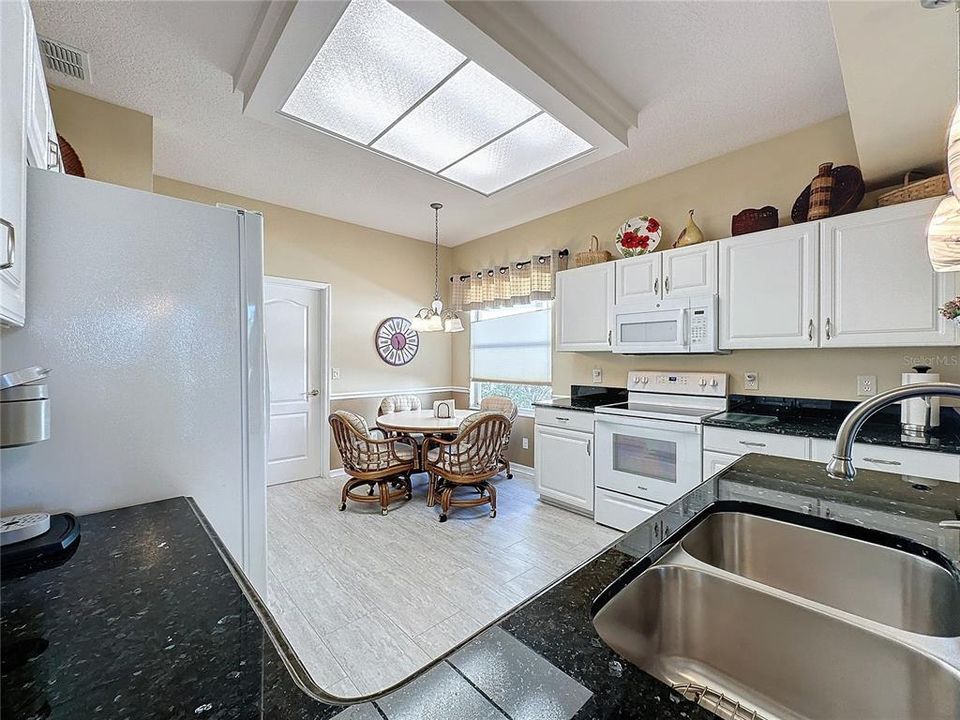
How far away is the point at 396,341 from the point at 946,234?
4599mm

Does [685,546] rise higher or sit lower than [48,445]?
lower

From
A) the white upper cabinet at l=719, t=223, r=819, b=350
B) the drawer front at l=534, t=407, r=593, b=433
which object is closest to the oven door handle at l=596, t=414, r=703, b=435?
the drawer front at l=534, t=407, r=593, b=433

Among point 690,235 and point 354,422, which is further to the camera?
point 354,422

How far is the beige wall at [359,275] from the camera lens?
13.9ft

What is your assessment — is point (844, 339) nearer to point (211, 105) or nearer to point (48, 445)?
point (48, 445)

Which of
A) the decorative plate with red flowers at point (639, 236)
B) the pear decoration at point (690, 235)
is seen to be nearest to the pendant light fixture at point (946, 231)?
the pear decoration at point (690, 235)

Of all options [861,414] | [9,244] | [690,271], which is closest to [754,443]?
[690,271]

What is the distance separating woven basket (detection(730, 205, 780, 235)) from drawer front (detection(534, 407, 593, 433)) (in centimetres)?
173

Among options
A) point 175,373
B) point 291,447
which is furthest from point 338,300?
point 175,373

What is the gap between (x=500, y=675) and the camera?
1.81ft

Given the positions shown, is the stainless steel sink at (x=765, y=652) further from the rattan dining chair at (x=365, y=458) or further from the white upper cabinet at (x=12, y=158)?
the rattan dining chair at (x=365, y=458)

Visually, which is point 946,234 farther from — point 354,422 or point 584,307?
point 354,422

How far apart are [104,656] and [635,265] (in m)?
3.52

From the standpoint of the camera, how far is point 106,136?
2475 millimetres
